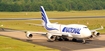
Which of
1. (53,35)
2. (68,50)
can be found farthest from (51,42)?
(68,50)

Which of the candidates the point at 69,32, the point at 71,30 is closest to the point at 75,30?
the point at 71,30

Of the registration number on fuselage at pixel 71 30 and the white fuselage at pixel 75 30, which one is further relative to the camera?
the registration number on fuselage at pixel 71 30

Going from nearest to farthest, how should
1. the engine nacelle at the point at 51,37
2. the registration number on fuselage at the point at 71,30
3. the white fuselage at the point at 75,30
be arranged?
1. the white fuselage at the point at 75,30
2. the registration number on fuselage at the point at 71,30
3. the engine nacelle at the point at 51,37

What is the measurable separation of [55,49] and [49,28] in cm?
1890

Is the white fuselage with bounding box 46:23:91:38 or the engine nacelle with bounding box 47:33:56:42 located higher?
the white fuselage with bounding box 46:23:91:38

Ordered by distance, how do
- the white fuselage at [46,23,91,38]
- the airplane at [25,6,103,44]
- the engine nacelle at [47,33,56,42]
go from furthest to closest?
the engine nacelle at [47,33,56,42] → the airplane at [25,6,103,44] → the white fuselage at [46,23,91,38]

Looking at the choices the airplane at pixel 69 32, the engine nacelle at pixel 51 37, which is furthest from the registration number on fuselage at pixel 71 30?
the engine nacelle at pixel 51 37

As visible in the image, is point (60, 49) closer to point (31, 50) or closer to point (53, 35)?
point (31, 50)

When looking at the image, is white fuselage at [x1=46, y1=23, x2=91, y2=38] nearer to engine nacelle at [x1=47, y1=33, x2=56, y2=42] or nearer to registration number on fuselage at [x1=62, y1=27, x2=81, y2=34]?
registration number on fuselage at [x1=62, y1=27, x2=81, y2=34]

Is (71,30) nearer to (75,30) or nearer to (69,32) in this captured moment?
(69,32)

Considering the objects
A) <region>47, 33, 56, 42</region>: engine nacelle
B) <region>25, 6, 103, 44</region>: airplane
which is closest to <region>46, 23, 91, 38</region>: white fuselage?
<region>25, 6, 103, 44</region>: airplane

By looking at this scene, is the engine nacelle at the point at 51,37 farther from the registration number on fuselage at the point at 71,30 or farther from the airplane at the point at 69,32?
the registration number on fuselage at the point at 71,30

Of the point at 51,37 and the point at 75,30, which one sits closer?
the point at 75,30

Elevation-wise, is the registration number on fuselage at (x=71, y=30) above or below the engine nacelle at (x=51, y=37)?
above
